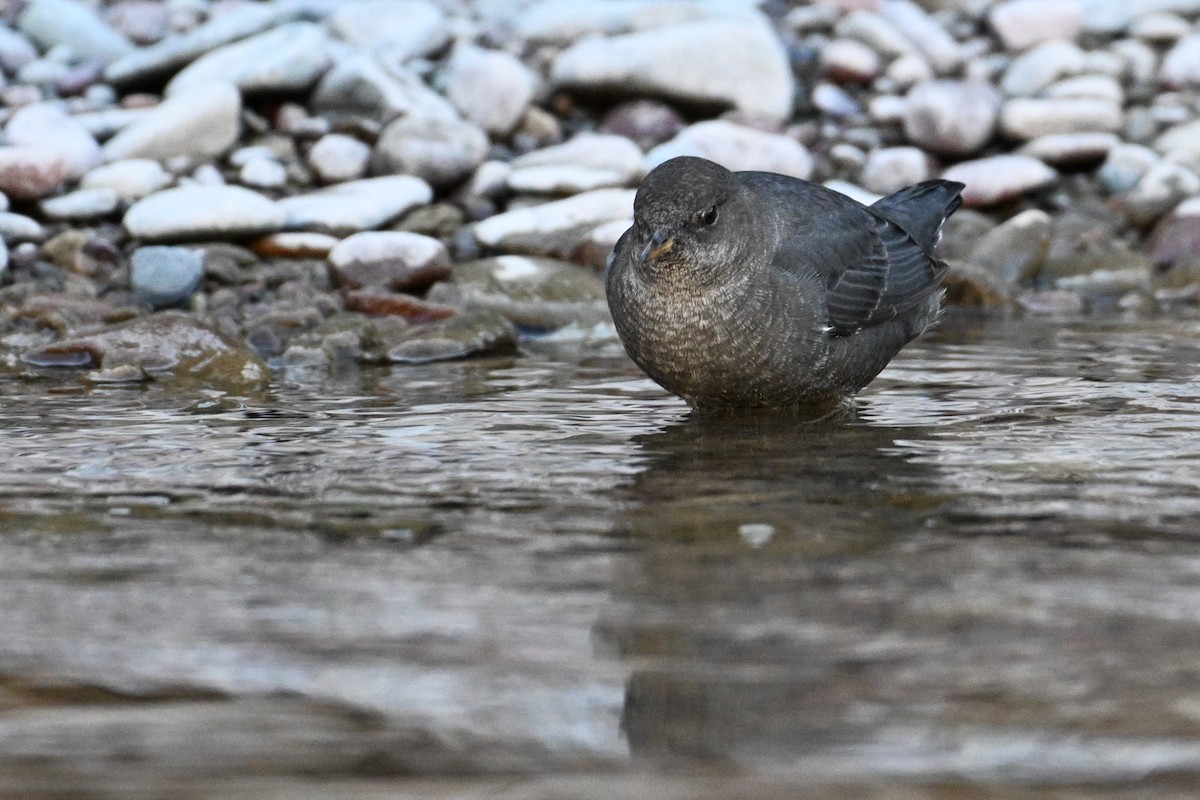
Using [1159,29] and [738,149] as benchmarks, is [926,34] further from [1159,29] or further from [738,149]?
[738,149]

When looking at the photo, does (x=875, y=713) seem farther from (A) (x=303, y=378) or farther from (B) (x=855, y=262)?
(A) (x=303, y=378)

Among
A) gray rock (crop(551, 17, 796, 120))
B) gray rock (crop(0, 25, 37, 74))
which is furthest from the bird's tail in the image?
gray rock (crop(0, 25, 37, 74))

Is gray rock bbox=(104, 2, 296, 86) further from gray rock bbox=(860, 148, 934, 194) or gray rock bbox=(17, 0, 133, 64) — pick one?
gray rock bbox=(860, 148, 934, 194)

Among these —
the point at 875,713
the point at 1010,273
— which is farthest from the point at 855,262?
the point at 1010,273

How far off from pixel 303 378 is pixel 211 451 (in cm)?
177

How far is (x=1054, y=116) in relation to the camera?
10.6 meters

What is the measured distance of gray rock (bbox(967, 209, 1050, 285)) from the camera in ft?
30.8

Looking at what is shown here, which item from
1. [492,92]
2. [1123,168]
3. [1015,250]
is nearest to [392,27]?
[492,92]

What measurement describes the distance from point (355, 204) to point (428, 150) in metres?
0.87

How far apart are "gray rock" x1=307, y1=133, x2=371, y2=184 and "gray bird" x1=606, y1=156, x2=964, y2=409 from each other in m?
4.04

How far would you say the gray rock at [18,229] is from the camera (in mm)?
8031

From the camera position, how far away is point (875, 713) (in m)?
2.51

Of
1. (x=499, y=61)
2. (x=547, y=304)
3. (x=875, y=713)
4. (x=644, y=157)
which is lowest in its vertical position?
(x=875, y=713)

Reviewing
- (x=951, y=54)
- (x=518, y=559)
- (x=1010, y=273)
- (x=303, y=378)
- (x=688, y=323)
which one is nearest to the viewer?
(x=518, y=559)
